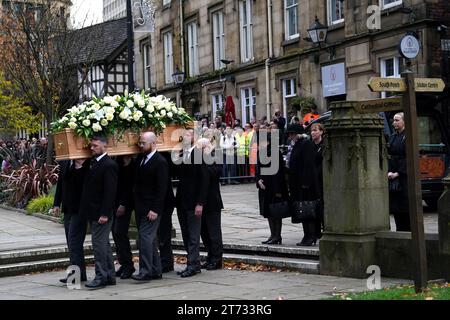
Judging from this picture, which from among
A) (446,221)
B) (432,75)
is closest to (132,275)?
(446,221)

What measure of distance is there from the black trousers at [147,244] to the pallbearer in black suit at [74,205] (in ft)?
2.67

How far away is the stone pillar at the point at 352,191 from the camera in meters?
10.4

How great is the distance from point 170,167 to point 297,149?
2118 millimetres

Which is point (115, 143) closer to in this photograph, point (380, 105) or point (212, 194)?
point (212, 194)

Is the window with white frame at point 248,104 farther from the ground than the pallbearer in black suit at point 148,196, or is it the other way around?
the window with white frame at point 248,104

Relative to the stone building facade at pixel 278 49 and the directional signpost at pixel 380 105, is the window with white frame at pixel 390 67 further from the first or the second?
the directional signpost at pixel 380 105

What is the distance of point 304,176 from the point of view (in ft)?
40.5

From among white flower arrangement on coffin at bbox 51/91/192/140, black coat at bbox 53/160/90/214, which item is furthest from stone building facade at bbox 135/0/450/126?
black coat at bbox 53/160/90/214

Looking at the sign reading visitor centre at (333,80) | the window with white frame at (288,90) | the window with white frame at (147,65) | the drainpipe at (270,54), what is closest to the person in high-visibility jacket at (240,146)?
the sign reading visitor centre at (333,80)

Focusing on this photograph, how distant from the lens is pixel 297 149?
12.6 metres

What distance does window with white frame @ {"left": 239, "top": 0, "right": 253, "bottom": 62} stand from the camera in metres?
31.7

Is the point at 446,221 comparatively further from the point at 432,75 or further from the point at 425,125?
the point at 432,75

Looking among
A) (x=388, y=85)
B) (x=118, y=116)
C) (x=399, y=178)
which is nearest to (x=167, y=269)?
(x=118, y=116)

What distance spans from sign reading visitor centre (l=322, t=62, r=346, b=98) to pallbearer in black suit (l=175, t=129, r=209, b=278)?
1446 cm
